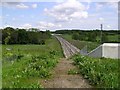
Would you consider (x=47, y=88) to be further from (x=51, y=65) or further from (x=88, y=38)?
(x=88, y=38)

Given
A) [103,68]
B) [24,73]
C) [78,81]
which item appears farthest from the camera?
[103,68]

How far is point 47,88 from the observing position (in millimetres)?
5812

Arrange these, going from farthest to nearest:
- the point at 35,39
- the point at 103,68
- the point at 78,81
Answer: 1. the point at 35,39
2. the point at 103,68
3. the point at 78,81

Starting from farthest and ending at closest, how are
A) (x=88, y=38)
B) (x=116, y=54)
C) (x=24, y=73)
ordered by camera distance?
(x=88, y=38)
(x=116, y=54)
(x=24, y=73)

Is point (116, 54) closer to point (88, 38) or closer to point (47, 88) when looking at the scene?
point (47, 88)

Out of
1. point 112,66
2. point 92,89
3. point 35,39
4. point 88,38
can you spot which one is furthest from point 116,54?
point 88,38

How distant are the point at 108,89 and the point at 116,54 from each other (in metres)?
12.7

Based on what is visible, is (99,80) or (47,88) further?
(99,80)

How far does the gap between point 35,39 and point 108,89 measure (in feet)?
90.5

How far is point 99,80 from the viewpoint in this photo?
6.26m

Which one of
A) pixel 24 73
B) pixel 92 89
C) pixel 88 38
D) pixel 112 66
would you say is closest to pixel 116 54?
pixel 112 66

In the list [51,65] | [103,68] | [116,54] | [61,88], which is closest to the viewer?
[61,88]

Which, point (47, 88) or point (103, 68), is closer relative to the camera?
point (47, 88)

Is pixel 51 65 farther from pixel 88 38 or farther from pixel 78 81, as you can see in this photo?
pixel 88 38
